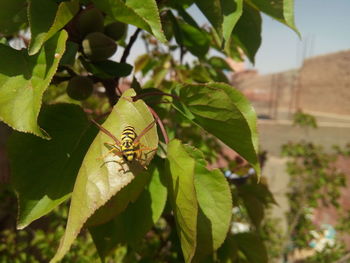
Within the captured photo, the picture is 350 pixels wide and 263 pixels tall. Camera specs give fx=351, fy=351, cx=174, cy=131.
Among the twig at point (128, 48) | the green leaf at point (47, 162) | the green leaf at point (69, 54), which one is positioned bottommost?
the green leaf at point (47, 162)

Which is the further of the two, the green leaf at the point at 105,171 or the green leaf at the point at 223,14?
the green leaf at the point at 223,14

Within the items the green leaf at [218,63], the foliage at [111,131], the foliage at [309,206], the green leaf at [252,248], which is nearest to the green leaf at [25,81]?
the foliage at [111,131]

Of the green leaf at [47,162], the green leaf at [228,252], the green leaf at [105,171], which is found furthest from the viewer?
the green leaf at [228,252]

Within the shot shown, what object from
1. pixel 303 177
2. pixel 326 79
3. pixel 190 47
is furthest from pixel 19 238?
pixel 326 79

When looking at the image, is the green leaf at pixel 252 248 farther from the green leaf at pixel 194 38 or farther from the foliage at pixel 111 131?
the green leaf at pixel 194 38

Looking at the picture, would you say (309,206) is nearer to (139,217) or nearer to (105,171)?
(139,217)

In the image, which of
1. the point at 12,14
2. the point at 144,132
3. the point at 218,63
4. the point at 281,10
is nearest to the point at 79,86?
the point at 12,14
